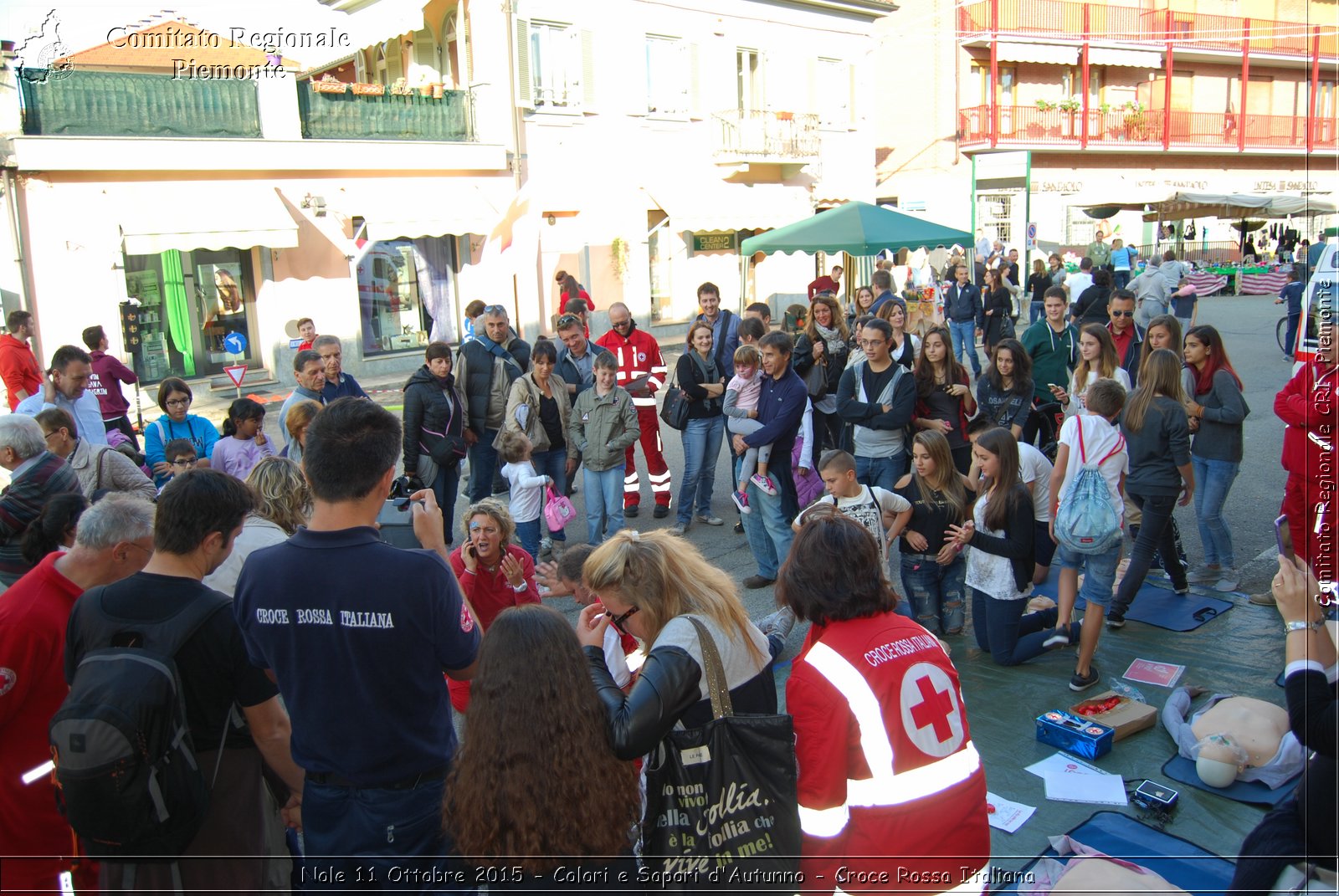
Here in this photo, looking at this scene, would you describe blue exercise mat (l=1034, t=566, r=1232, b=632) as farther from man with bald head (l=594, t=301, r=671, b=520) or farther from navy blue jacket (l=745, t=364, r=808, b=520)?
man with bald head (l=594, t=301, r=671, b=520)

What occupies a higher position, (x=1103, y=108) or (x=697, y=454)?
(x=1103, y=108)

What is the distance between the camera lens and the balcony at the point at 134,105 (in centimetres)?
1450

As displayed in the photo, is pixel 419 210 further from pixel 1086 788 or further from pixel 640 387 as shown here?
pixel 1086 788

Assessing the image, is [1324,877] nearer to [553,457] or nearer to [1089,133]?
[553,457]

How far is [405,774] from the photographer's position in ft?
8.45

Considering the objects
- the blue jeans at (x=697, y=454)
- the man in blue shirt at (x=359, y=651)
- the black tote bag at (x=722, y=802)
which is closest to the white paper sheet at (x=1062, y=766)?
the black tote bag at (x=722, y=802)

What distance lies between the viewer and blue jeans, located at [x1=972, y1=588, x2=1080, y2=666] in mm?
5203

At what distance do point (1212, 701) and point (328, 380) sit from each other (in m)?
5.86

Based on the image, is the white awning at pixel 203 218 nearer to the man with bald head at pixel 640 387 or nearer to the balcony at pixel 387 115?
the balcony at pixel 387 115

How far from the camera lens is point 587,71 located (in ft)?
66.7

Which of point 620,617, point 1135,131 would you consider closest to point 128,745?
point 620,617

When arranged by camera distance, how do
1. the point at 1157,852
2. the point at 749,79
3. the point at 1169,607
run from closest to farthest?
the point at 1157,852 → the point at 1169,607 → the point at 749,79

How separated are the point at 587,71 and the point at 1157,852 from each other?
1962cm

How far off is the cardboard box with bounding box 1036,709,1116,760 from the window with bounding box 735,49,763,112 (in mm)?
21136
